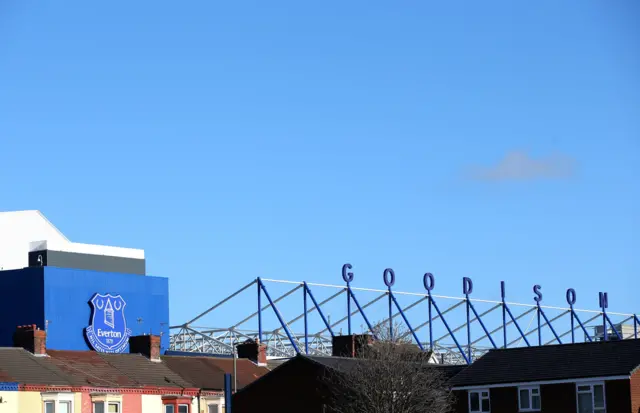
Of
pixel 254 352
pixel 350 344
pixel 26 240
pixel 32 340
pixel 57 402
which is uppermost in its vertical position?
pixel 26 240

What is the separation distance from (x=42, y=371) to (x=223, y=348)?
48683 mm

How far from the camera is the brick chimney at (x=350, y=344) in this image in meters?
78.1

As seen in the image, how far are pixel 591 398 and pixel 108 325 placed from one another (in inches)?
1984

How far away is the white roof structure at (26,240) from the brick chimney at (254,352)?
96.8 ft

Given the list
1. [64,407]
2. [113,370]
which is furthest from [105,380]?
[64,407]

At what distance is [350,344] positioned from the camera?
79.1 m

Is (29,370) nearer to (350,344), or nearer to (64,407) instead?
(64,407)

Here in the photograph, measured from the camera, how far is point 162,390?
73.4 metres

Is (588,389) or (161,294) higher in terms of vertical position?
(161,294)

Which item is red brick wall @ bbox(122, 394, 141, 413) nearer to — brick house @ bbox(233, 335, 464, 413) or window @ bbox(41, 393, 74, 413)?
window @ bbox(41, 393, 74, 413)

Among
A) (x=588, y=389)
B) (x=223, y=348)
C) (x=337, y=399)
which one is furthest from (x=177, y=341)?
(x=588, y=389)

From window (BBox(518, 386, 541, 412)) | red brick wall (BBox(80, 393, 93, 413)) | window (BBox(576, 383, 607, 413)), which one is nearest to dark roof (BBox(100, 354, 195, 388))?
red brick wall (BBox(80, 393, 93, 413))

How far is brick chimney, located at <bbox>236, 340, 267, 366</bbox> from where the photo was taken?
86250mm

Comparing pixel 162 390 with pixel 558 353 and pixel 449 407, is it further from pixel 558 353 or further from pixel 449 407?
pixel 558 353
